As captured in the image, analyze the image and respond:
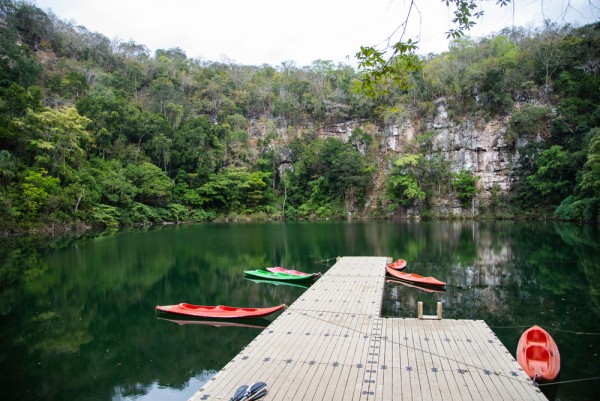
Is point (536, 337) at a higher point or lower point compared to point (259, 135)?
lower

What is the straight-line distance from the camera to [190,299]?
1027 centimetres

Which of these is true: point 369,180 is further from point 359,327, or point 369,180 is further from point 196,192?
point 359,327

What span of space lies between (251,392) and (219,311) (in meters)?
4.63

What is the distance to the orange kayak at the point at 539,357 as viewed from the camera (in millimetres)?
5094

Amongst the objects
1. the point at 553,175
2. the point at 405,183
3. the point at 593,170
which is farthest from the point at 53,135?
the point at 553,175

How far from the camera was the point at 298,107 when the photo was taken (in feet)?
159

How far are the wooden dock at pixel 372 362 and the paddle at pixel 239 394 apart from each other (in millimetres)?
221

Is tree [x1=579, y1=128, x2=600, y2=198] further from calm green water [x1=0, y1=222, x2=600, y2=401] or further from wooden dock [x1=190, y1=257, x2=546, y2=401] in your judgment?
wooden dock [x1=190, y1=257, x2=546, y2=401]

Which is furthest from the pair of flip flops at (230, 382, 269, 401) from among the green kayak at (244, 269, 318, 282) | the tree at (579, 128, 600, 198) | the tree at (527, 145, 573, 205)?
the tree at (527, 145, 573, 205)

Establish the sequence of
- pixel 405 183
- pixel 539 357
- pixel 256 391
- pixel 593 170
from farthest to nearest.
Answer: pixel 405 183 → pixel 593 170 → pixel 539 357 → pixel 256 391

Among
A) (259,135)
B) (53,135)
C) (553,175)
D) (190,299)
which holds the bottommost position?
(190,299)

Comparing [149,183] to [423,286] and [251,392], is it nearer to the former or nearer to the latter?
[423,286]

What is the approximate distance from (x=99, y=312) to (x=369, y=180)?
113 feet

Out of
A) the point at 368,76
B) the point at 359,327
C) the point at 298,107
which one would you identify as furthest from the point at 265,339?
the point at 298,107
